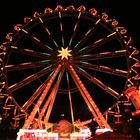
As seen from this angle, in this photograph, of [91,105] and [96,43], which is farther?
[96,43]

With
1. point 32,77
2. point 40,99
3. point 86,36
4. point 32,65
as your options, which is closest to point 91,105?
point 40,99

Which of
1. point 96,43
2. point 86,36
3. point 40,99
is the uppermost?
point 86,36

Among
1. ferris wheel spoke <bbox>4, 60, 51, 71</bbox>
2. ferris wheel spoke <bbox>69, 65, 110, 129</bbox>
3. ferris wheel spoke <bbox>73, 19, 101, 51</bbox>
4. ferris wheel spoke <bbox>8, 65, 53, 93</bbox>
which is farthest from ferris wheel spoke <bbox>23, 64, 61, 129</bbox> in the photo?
ferris wheel spoke <bbox>73, 19, 101, 51</bbox>

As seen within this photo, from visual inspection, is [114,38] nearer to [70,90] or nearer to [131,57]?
[131,57]

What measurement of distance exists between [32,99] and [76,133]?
Result: 3239 millimetres

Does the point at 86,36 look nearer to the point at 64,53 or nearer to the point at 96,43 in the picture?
the point at 96,43

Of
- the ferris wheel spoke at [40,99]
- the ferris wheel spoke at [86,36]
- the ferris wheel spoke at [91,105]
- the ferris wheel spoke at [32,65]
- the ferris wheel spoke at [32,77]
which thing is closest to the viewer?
the ferris wheel spoke at [40,99]

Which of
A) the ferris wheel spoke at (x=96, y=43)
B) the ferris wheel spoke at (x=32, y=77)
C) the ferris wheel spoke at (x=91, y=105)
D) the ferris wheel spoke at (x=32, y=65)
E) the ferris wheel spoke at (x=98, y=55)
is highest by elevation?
the ferris wheel spoke at (x=96, y=43)

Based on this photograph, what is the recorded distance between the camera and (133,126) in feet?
76.4

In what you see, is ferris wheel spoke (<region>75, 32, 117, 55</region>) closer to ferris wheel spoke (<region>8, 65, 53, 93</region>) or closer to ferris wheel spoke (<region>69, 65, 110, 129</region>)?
ferris wheel spoke (<region>69, 65, 110, 129</region>)

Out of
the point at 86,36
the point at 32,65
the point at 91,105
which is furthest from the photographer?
the point at 86,36

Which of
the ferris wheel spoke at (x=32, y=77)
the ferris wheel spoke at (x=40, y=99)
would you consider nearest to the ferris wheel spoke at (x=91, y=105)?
the ferris wheel spoke at (x=40, y=99)

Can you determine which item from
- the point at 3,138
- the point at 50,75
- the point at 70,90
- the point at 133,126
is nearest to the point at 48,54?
the point at 50,75

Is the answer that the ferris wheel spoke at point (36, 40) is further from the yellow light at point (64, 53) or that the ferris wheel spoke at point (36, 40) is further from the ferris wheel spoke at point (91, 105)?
the ferris wheel spoke at point (91, 105)
